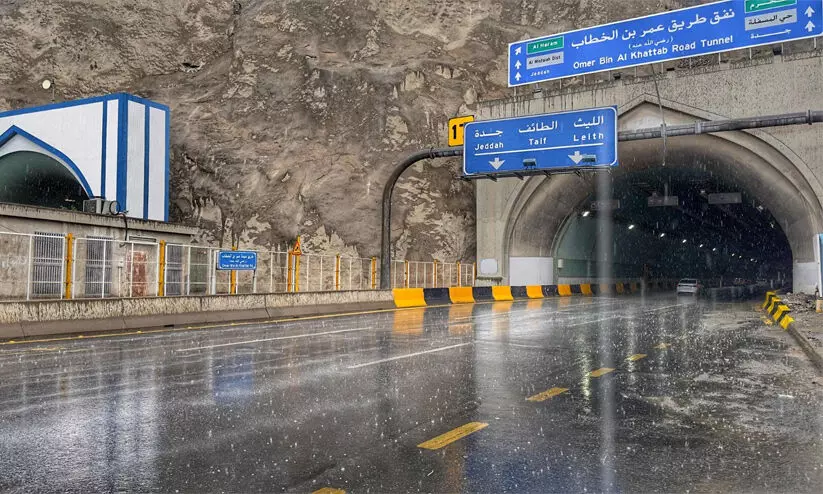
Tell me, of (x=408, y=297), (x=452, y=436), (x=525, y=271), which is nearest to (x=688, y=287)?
(x=525, y=271)

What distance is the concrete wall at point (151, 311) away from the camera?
45.8 ft

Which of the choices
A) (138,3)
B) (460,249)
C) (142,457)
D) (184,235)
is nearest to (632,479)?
(142,457)

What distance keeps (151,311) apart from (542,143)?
55.4 feet

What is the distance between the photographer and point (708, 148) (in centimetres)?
3161

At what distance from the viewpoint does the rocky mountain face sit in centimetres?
4478

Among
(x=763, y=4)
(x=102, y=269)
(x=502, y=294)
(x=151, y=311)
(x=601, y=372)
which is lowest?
(x=601, y=372)

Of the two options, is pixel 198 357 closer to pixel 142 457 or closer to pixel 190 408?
pixel 190 408

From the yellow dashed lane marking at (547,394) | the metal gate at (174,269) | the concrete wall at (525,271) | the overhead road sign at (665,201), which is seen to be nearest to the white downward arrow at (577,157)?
the concrete wall at (525,271)

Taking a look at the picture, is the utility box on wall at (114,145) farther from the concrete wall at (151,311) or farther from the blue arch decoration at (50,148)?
the concrete wall at (151,311)

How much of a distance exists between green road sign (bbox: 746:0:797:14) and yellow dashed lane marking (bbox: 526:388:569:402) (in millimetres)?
26021

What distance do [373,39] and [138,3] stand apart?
68.7ft

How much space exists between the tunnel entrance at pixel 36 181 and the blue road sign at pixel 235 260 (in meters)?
22.4

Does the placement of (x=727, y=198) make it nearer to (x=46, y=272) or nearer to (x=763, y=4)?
(x=763, y=4)

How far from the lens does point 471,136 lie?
28516 mm
